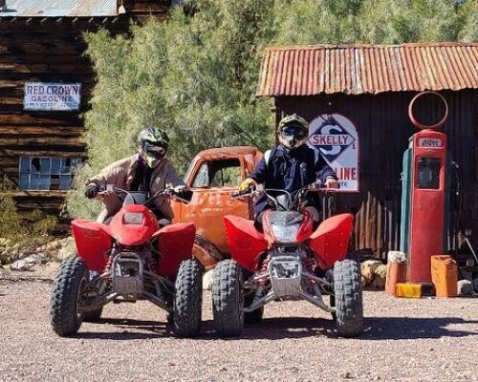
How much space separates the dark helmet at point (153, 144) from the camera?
8492 mm

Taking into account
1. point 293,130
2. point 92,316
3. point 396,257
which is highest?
point 293,130

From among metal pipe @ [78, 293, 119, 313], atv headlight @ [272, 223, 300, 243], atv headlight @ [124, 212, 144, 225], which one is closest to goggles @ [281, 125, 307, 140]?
atv headlight @ [272, 223, 300, 243]

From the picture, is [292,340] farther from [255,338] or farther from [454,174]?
[454,174]

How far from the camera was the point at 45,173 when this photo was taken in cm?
2408

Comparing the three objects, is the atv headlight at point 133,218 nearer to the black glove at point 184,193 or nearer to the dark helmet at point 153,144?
the black glove at point 184,193

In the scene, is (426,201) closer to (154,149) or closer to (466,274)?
(466,274)

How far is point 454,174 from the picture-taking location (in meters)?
13.5

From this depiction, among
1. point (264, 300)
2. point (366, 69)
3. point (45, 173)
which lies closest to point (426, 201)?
point (366, 69)

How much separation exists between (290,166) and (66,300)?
2271mm

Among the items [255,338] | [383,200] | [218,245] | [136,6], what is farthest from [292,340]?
[136,6]

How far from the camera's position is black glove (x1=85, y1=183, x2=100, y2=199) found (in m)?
8.20

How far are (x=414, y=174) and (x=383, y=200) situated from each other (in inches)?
50.8

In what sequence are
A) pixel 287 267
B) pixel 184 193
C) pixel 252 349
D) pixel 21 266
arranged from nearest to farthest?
pixel 252 349 → pixel 287 267 → pixel 184 193 → pixel 21 266

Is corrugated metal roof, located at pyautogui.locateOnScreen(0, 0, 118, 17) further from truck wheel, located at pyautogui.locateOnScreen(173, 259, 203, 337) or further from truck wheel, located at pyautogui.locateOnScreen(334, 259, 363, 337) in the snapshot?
truck wheel, located at pyautogui.locateOnScreen(334, 259, 363, 337)
